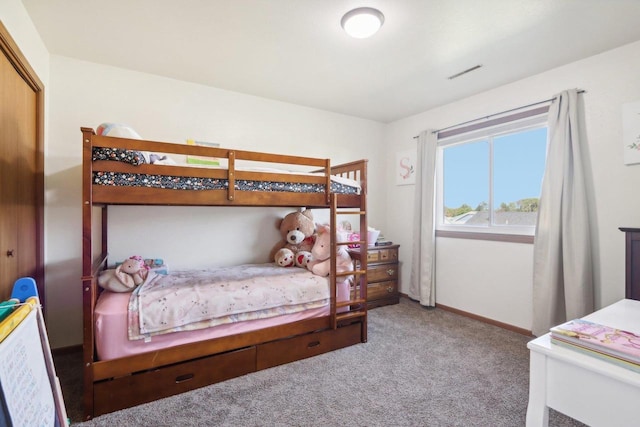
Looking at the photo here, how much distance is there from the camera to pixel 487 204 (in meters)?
3.22

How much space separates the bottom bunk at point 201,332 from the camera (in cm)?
171

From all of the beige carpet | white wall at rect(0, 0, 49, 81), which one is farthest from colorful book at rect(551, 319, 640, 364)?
white wall at rect(0, 0, 49, 81)

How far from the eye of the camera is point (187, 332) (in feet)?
6.21

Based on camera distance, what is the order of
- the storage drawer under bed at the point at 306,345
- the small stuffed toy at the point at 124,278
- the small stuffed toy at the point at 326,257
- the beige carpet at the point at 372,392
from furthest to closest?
1. the small stuffed toy at the point at 326,257
2. the storage drawer under bed at the point at 306,345
3. the small stuffed toy at the point at 124,278
4. the beige carpet at the point at 372,392

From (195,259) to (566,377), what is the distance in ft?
9.15

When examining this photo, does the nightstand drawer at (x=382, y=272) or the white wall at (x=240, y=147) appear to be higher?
the white wall at (x=240, y=147)

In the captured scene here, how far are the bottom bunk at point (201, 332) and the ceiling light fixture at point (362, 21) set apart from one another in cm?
181

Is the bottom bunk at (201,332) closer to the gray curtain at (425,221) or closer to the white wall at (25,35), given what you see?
the gray curtain at (425,221)

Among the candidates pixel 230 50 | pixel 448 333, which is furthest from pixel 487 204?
pixel 230 50

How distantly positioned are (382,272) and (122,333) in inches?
106

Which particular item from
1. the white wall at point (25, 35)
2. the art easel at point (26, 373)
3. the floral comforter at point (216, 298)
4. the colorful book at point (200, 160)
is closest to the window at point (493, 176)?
the floral comforter at point (216, 298)

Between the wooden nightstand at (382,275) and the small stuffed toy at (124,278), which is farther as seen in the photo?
the wooden nightstand at (382,275)

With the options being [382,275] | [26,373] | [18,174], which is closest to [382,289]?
[382,275]

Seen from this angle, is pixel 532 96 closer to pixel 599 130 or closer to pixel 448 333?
pixel 599 130
